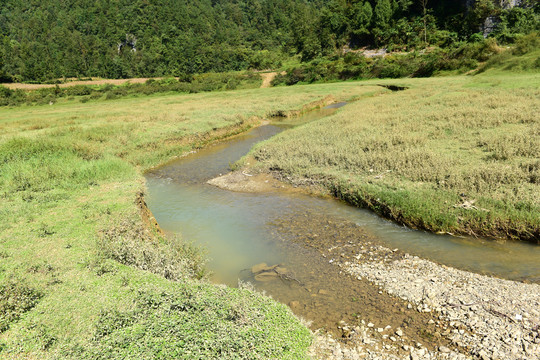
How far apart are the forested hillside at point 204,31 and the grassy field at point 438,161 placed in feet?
168

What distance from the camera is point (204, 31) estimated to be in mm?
146625

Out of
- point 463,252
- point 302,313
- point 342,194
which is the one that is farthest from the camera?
point 342,194

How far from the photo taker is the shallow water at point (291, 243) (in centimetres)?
837

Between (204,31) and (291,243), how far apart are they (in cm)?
15418

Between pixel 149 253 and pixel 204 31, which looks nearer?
pixel 149 253

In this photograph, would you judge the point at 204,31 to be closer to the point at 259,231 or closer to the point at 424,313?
the point at 259,231

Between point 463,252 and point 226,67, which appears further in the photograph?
point 226,67

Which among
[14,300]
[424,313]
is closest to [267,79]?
[424,313]

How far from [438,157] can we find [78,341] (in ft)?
48.3

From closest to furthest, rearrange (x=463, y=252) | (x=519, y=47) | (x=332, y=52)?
(x=463, y=252), (x=519, y=47), (x=332, y=52)

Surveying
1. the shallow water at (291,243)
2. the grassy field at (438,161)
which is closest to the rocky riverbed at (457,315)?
the shallow water at (291,243)

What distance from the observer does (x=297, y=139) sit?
2231 cm

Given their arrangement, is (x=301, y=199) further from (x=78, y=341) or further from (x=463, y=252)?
(x=78, y=341)

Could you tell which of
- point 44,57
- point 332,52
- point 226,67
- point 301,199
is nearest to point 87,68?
point 44,57
